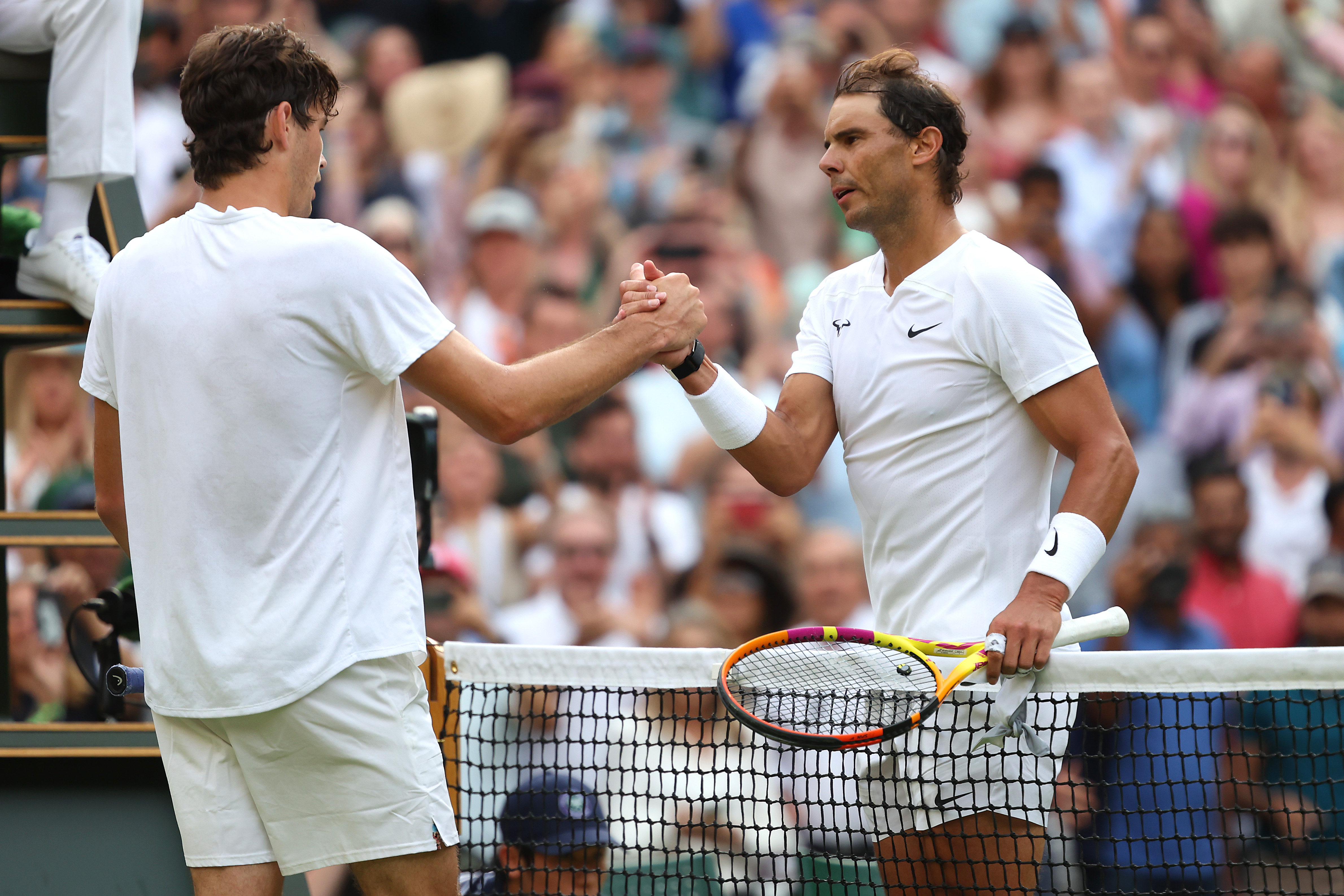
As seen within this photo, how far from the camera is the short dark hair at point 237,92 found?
2.33 metres

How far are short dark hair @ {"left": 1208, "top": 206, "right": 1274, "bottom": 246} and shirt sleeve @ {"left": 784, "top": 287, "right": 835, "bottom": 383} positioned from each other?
15.5 ft

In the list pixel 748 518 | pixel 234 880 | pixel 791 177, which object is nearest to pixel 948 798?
pixel 234 880

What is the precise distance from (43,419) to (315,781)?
4.71 m

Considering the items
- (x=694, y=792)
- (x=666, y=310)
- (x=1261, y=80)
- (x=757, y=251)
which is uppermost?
(x=1261, y=80)

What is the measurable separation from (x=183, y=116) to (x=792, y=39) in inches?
231

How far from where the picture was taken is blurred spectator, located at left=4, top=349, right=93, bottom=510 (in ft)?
20.3

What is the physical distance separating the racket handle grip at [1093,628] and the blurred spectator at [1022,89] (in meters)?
5.50

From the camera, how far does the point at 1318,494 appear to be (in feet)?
21.1

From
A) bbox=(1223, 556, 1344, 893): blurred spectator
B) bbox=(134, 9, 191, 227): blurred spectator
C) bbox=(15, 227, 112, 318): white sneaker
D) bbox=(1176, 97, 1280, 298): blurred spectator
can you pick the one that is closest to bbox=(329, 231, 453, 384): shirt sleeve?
bbox=(15, 227, 112, 318): white sneaker

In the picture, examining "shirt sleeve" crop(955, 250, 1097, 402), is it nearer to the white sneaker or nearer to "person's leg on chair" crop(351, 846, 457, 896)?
"person's leg on chair" crop(351, 846, 457, 896)

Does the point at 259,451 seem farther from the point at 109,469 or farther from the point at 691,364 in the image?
the point at 691,364

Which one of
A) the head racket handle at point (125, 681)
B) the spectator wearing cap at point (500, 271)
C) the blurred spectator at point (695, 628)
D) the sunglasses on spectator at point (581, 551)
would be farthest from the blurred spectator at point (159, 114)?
the head racket handle at point (125, 681)

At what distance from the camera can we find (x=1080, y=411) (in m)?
2.72

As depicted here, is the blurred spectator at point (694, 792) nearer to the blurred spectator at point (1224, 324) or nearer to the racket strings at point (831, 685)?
the racket strings at point (831, 685)
